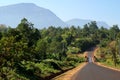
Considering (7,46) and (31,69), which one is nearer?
(7,46)

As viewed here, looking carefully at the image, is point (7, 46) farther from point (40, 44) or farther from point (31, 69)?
point (40, 44)

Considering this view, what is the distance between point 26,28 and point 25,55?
32.8m

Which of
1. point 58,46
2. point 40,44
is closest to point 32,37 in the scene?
point 40,44

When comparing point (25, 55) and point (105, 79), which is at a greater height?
point (25, 55)

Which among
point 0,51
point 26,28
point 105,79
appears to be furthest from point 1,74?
point 26,28

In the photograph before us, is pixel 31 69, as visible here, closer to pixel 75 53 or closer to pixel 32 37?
pixel 32 37

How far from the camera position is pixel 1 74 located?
28812 millimetres

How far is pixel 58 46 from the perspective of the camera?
178 meters

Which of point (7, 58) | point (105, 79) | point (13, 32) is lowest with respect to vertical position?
point (105, 79)

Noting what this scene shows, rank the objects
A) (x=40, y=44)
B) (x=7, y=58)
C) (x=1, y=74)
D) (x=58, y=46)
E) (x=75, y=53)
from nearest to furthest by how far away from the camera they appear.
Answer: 1. (x=1, y=74)
2. (x=7, y=58)
3. (x=40, y=44)
4. (x=58, y=46)
5. (x=75, y=53)

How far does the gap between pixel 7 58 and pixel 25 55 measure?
1363 cm

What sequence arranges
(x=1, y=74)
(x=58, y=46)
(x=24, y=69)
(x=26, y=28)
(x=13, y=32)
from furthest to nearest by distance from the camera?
1. (x=58, y=46)
2. (x=26, y=28)
3. (x=13, y=32)
4. (x=24, y=69)
5. (x=1, y=74)

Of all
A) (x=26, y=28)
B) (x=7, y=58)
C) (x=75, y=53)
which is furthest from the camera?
(x=75, y=53)

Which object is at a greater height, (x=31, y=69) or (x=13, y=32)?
(x=13, y=32)
